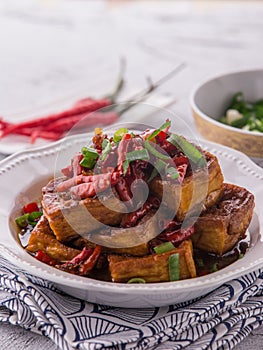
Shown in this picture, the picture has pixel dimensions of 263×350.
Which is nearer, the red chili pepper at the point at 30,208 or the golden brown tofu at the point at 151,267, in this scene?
the golden brown tofu at the point at 151,267

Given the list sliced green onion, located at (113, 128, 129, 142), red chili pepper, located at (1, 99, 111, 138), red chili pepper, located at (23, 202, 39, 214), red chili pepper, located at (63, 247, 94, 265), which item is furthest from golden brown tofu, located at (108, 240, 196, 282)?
red chili pepper, located at (1, 99, 111, 138)

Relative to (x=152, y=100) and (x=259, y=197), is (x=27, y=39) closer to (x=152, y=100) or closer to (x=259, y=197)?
(x=152, y=100)

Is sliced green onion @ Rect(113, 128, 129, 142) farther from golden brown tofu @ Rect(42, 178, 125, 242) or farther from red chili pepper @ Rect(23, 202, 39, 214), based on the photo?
red chili pepper @ Rect(23, 202, 39, 214)

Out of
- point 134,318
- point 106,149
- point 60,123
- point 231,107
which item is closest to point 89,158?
point 106,149

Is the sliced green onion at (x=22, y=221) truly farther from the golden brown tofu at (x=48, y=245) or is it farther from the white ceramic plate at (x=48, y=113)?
the white ceramic plate at (x=48, y=113)

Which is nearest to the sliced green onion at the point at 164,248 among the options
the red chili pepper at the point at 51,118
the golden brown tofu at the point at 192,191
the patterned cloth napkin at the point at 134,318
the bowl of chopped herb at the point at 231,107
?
the golden brown tofu at the point at 192,191

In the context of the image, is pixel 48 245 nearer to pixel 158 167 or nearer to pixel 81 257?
pixel 81 257
